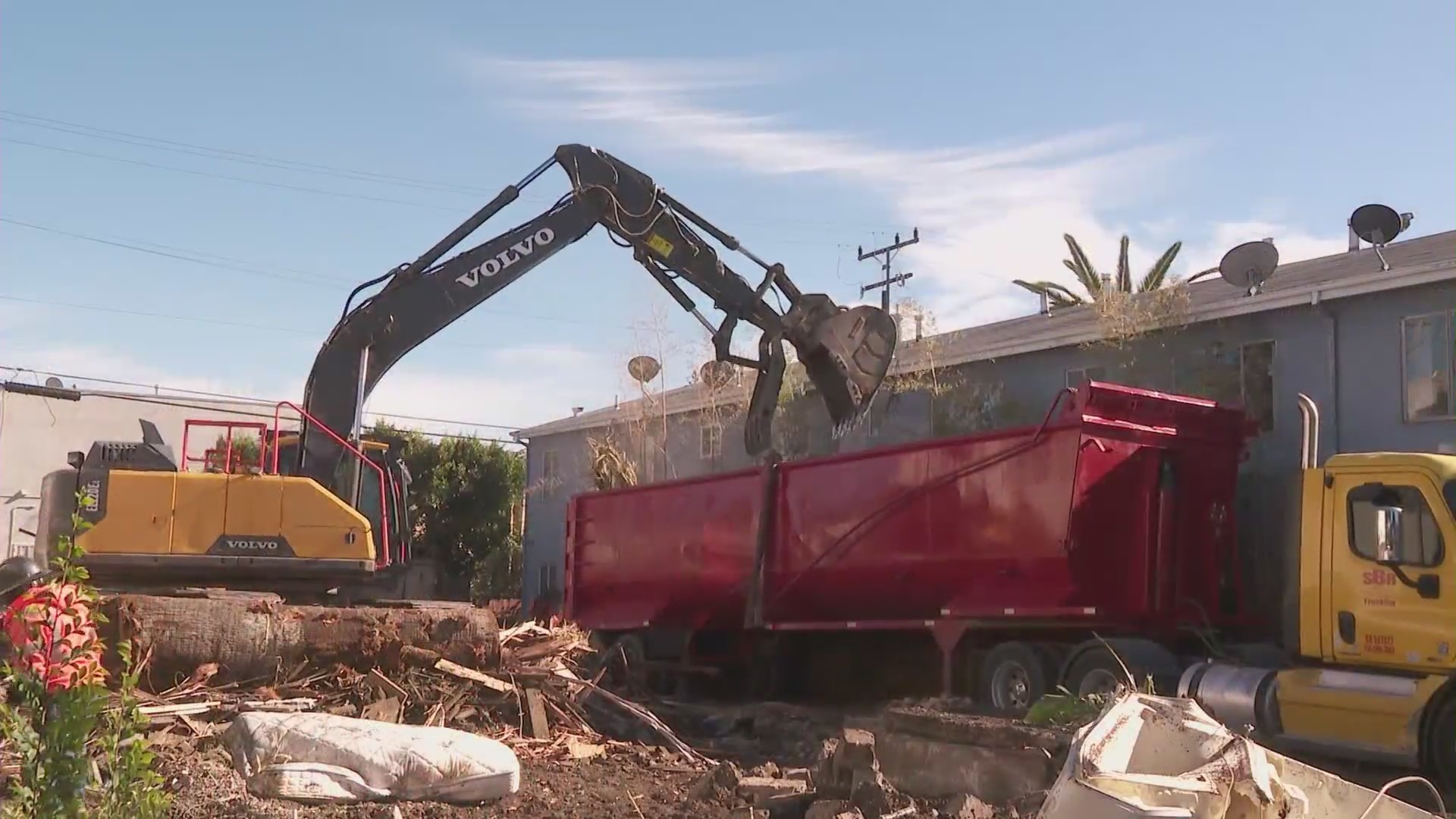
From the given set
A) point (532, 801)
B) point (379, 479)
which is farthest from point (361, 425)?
point (532, 801)

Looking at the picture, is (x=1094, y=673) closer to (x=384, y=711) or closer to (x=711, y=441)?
(x=384, y=711)

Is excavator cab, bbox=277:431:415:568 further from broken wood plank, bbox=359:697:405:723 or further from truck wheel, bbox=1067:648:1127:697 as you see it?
truck wheel, bbox=1067:648:1127:697

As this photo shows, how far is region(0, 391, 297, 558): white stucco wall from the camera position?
35312 millimetres

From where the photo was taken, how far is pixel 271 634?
10984mm

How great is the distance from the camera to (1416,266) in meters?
15.8

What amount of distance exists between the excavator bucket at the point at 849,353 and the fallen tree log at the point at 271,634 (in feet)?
15.2

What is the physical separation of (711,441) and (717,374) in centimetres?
180

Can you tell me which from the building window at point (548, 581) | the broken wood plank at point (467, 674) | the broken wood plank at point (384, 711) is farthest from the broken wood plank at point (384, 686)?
the building window at point (548, 581)

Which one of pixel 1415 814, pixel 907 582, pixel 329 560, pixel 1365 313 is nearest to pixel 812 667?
pixel 907 582

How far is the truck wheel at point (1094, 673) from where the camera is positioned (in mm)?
11914

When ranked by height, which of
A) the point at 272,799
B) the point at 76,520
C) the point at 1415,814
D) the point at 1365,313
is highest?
the point at 1365,313

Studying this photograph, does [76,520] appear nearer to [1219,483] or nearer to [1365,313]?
[1219,483]

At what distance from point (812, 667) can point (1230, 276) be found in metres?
7.53

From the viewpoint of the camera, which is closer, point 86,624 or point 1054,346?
point 86,624
